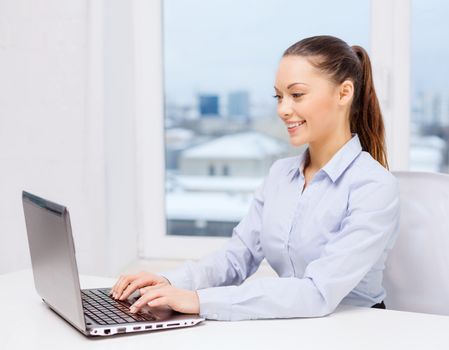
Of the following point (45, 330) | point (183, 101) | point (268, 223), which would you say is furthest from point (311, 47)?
point (183, 101)

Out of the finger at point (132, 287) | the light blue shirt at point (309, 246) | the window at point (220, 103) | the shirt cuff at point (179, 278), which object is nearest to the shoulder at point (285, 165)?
the light blue shirt at point (309, 246)

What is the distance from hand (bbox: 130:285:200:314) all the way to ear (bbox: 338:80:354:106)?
55 cm

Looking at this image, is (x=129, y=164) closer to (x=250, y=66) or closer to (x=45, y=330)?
(x=250, y=66)

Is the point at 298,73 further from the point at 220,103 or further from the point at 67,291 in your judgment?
the point at 220,103

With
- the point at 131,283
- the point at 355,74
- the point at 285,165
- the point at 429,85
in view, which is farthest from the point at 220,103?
the point at 131,283

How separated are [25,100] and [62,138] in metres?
0.20

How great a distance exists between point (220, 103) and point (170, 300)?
5.18 feet

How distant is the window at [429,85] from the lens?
8.48 ft

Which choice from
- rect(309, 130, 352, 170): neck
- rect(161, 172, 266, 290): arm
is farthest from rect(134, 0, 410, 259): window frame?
rect(309, 130, 352, 170): neck

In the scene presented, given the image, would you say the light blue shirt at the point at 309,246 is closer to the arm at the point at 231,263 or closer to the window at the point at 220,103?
the arm at the point at 231,263

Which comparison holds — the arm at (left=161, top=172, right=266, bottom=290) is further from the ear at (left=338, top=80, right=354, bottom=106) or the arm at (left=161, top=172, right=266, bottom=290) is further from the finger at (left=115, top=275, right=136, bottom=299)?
the ear at (left=338, top=80, right=354, bottom=106)

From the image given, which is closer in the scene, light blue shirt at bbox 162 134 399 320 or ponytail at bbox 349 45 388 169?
light blue shirt at bbox 162 134 399 320

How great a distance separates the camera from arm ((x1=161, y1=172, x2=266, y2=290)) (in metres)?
1.61

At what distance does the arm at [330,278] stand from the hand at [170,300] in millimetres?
17
